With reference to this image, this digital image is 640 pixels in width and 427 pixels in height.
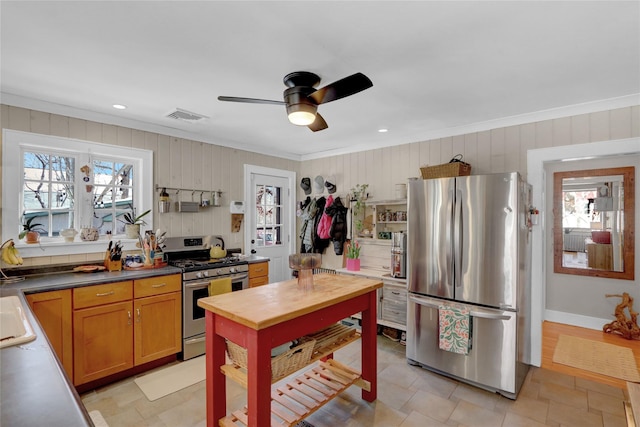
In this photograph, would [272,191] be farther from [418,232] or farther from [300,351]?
[300,351]

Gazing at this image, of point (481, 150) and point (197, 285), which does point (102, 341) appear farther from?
point (481, 150)

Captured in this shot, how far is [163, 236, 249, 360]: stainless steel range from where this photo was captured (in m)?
3.18

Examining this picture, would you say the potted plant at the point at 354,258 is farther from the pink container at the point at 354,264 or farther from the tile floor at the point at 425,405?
the tile floor at the point at 425,405

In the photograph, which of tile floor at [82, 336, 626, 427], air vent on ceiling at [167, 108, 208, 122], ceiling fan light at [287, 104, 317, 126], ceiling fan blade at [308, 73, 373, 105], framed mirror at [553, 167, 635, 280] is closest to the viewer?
ceiling fan blade at [308, 73, 373, 105]

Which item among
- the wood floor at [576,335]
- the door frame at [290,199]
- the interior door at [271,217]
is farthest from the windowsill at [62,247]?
the wood floor at [576,335]

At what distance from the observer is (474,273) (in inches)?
107

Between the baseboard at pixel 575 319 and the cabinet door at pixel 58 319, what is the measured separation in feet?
18.1

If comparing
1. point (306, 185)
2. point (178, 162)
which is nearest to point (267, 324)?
point (178, 162)

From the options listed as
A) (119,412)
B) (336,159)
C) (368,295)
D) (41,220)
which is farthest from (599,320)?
(41,220)

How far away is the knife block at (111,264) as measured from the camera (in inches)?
118

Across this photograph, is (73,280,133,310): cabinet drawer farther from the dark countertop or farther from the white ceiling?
the white ceiling

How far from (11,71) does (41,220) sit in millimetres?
1352

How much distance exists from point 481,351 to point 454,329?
26 cm

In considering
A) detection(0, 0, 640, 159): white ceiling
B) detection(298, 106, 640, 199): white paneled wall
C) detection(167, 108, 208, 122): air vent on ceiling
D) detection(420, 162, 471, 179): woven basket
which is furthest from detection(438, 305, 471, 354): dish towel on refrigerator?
detection(167, 108, 208, 122): air vent on ceiling
